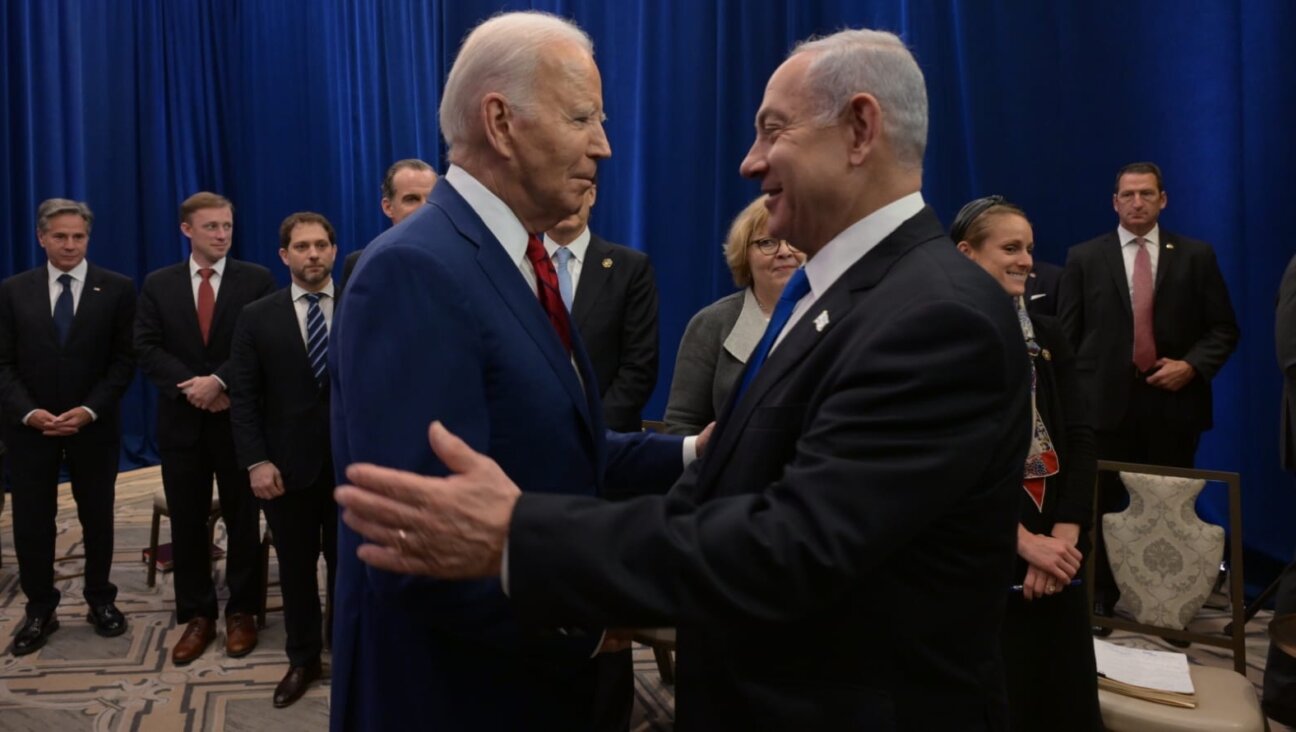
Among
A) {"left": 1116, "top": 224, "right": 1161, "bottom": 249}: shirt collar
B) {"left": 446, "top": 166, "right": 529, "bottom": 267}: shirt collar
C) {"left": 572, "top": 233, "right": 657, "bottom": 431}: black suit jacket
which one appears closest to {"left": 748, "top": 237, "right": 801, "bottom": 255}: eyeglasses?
{"left": 572, "top": 233, "right": 657, "bottom": 431}: black suit jacket

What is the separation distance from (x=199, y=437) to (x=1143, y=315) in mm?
4025

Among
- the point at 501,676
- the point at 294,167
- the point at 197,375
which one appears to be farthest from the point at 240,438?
the point at 294,167

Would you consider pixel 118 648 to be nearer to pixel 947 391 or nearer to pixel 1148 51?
pixel 947 391

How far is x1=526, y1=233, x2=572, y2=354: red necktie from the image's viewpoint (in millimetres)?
1517

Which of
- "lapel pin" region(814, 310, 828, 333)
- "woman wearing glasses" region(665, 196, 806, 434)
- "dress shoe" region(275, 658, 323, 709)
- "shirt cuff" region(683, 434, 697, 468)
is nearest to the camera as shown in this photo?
"lapel pin" region(814, 310, 828, 333)

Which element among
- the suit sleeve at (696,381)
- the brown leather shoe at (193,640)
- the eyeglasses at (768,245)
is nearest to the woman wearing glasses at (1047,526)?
the eyeglasses at (768,245)

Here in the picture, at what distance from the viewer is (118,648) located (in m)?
3.89

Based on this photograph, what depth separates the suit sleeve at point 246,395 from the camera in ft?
11.6

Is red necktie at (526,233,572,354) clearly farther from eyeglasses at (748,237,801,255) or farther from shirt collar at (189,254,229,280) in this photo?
shirt collar at (189,254,229,280)

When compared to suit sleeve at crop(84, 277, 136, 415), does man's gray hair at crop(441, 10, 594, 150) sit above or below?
above

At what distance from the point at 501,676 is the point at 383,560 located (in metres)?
0.41

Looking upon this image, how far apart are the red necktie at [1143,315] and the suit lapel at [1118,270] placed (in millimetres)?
42

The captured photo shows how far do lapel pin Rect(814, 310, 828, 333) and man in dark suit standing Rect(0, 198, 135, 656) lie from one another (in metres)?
3.64

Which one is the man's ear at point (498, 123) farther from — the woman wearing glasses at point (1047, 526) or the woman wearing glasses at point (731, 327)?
the woman wearing glasses at point (731, 327)
